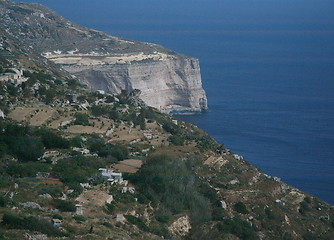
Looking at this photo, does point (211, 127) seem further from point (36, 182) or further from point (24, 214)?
point (24, 214)

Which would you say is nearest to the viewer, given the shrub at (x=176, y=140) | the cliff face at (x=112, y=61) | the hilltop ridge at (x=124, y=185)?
the hilltop ridge at (x=124, y=185)

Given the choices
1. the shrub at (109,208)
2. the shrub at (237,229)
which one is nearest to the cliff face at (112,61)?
the shrub at (237,229)

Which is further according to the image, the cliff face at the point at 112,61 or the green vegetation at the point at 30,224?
the cliff face at the point at 112,61

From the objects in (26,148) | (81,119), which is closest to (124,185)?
(26,148)

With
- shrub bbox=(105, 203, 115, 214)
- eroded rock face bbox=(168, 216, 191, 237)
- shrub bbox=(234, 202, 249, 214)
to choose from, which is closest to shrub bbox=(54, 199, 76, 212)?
shrub bbox=(105, 203, 115, 214)

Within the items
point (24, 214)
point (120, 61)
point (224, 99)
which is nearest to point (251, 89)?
point (224, 99)

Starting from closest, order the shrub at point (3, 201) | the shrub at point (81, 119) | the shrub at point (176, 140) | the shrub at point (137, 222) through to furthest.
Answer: the shrub at point (3, 201)
the shrub at point (137, 222)
the shrub at point (176, 140)
the shrub at point (81, 119)

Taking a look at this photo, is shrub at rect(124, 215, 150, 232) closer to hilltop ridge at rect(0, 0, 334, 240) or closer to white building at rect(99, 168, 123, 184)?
hilltop ridge at rect(0, 0, 334, 240)

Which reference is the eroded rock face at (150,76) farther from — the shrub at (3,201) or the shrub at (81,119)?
the shrub at (3,201)
